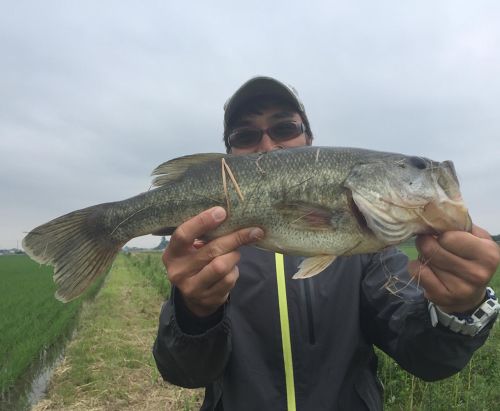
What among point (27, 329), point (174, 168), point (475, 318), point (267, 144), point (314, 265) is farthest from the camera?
point (27, 329)

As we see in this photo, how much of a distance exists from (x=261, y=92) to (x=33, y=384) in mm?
7251

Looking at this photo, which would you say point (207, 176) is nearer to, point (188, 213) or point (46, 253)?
point (188, 213)

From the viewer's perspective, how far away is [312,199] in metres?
2.66

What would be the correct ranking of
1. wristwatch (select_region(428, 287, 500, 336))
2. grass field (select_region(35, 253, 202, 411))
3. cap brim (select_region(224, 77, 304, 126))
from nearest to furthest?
wristwatch (select_region(428, 287, 500, 336)) → cap brim (select_region(224, 77, 304, 126)) → grass field (select_region(35, 253, 202, 411))

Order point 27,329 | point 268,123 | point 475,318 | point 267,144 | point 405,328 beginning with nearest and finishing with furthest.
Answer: point 475,318 < point 405,328 < point 267,144 < point 268,123 < point 27,329

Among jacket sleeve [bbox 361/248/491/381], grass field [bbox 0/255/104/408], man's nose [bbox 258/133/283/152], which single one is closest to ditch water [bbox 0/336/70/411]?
grass field [bbox 0/255/104/408]

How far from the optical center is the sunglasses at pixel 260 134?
3922 mm

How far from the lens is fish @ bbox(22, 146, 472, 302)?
2.54 metres

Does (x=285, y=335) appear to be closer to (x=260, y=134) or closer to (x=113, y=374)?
(x=260, y=134)

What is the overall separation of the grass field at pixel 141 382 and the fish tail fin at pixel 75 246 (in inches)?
156

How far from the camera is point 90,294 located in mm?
20078

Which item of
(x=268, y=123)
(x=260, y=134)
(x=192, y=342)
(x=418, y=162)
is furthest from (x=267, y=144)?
(x=192, y=342)

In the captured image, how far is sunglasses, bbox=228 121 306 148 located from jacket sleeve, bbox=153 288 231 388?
166cm

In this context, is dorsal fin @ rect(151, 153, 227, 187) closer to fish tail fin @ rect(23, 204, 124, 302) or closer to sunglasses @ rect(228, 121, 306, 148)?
fish tail fin @ rect(23, 204, 124, 302)
